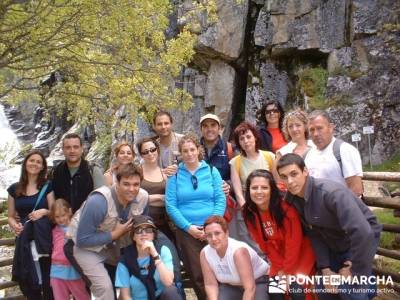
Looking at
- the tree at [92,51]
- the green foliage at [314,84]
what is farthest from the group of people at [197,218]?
the green foliage at [314,84]

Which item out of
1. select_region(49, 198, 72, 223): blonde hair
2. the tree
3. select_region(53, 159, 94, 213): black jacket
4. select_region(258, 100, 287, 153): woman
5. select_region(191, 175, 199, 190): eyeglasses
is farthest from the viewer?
the tree

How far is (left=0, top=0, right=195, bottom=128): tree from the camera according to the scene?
209 inches

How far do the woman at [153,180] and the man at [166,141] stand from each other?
0.59 feet

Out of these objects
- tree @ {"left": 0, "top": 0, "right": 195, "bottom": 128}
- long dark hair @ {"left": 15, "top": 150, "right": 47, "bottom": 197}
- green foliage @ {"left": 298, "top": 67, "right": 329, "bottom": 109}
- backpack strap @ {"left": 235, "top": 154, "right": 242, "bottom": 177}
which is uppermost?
green foliage @ {"left": 298, "top": 67, "right": 329, "bottom": 109}

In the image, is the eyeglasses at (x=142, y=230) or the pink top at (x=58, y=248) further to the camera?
the pink top at (x=58, y=248)

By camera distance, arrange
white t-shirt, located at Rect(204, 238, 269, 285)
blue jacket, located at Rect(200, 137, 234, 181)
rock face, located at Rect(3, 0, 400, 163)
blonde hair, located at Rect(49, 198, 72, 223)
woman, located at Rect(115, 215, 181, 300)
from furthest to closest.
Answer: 1. rock face, located at Rect(3, 0, 400, 163)
2. blue jacket, located at Rect(200, 137, 234, 181)
3. blonde hair, located at Rect(49, 198, 72, 223)
4. woman, located at Rect(115, 215, 181, 300)
5. white t-shirt, located at Rect(204, 238, 269, 285)

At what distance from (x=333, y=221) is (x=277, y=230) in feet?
1.83

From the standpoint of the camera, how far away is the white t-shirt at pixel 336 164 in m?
3.79

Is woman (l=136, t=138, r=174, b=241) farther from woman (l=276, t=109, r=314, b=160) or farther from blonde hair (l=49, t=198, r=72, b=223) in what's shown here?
woman (l=276, t=109, r=314, b=160)

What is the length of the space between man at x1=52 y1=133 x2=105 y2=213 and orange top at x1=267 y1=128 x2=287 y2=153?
2167 millimetres

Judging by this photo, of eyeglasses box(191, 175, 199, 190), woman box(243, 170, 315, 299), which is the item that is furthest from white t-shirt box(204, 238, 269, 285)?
eyeglasses box(191, 175, 199, 190)

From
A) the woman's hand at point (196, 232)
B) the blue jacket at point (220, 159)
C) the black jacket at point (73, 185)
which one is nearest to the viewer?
the woman's hand at point (196, 232)

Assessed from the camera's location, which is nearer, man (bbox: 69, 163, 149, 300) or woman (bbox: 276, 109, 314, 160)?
man (bbox: 69, 163, 149, 300)

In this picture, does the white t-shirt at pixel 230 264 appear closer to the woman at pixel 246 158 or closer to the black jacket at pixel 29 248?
the woman at pixel 246 158
